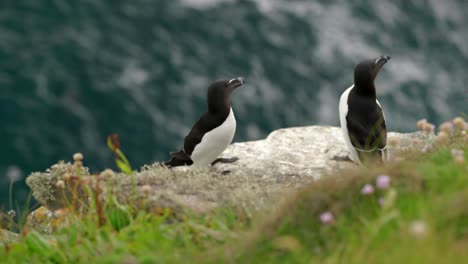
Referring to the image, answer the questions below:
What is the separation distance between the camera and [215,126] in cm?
867

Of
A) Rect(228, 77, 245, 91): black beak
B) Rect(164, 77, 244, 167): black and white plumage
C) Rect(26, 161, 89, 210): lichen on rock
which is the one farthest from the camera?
Rect(26, 161, 89, 210): lichen on rock

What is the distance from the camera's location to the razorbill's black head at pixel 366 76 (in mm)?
8469

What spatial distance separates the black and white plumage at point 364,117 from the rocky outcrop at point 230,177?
11.2 inches

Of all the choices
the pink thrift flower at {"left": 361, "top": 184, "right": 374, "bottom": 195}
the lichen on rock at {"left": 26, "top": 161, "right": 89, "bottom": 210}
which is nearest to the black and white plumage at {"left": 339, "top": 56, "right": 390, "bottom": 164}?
the pink thrift flower at {"left": 361, "top": 184, "right": 374, "bottom": 195}

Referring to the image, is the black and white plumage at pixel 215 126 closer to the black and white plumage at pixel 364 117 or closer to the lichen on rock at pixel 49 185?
the black and white plumage at pixel 364 117

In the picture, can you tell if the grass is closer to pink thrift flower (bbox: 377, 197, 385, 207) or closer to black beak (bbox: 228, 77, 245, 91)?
pink thrift flower (bbox: 377, 197, 385, 207)

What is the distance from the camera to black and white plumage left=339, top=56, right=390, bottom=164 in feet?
27.1

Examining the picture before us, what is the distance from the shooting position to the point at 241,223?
→ 550 centimetres

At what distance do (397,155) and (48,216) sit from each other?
460cm

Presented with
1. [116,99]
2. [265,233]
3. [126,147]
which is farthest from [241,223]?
[116,99]

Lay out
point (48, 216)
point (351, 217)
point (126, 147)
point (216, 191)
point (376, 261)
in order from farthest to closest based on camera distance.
Result: point (126, 147) → point (48, 216) → point (216, 191) → point (351, 217) → point (376, 261)

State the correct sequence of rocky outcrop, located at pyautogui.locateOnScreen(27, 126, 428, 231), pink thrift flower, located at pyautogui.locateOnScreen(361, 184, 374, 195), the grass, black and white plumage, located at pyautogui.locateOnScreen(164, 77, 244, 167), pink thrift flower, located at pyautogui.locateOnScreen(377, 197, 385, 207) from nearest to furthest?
the grass → pink thrift flower, located at pyautogui.locateOnScreen(361, 184, 374, 195) → pink thrift flower, located at pyautogui.locateOnScreen(377, 197, 385, 207) → rocky outcrop, located at pyautogui.locateOnScreen(27, 126, 428, 231) → black and white plumage, located at pyautogui.locateOnScreen(164, 77, 244, 167)

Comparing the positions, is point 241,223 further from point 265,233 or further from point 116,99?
point 116,99

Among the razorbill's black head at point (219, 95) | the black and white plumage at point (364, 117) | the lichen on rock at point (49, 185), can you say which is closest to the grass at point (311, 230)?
the black and white plumage at point (364, 117)
